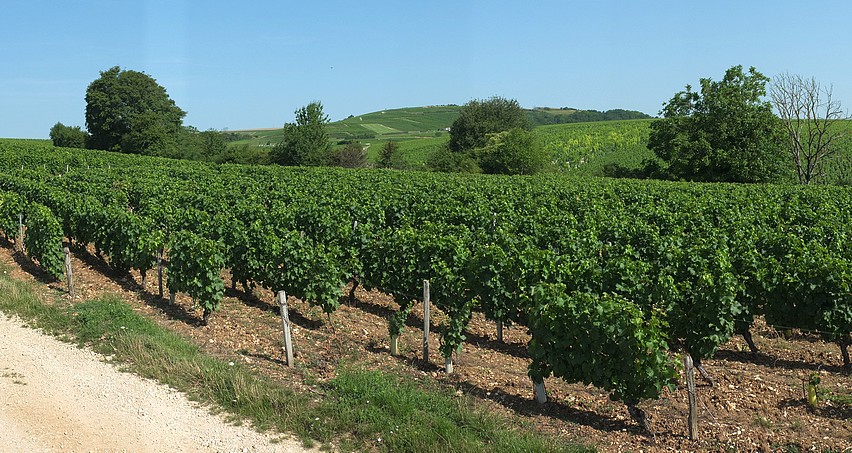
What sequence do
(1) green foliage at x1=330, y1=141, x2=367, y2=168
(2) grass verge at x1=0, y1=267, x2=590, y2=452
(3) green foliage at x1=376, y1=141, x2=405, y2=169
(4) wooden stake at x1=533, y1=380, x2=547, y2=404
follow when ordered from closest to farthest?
1. (2) grass verge at x1=0, y1=267, x2=590, y2=452
2. (4) wooden stake at x1=533, y1=380, x2=547, y2=404
3. (1) green foliage at x1=330, y1=141, x2=367, y2=168
4. (3) green foliage at x1=376, y1=141, x2=405, y2=169

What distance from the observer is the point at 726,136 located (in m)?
48.8

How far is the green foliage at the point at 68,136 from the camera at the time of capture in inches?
3482

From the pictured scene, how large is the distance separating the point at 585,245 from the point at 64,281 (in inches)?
500

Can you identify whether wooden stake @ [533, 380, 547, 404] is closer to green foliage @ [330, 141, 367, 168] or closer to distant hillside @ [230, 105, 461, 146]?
green foliage @ [330, 141, 367, 168]

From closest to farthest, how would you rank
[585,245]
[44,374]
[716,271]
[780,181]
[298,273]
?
[44,374]
[716,271]
[298,273]
[585,245]
[780,181]

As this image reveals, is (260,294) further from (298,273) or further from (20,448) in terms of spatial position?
(20,448)

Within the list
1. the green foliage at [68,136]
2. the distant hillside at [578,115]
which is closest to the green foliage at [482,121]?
the green foliage at [68,136]

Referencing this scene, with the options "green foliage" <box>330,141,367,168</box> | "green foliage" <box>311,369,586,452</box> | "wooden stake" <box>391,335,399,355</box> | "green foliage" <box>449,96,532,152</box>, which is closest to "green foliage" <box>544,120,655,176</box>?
"green foliage" <box>449,96,532,152</box>

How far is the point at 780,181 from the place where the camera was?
47.5m

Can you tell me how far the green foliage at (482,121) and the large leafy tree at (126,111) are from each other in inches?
1300

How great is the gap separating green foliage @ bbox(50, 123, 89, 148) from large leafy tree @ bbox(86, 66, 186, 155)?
16.7 ft

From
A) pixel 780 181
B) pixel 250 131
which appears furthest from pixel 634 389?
pixel 250 131

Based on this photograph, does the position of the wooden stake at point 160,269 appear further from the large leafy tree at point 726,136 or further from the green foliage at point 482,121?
the green foliage at point 482,121

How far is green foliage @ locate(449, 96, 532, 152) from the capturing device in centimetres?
7625
